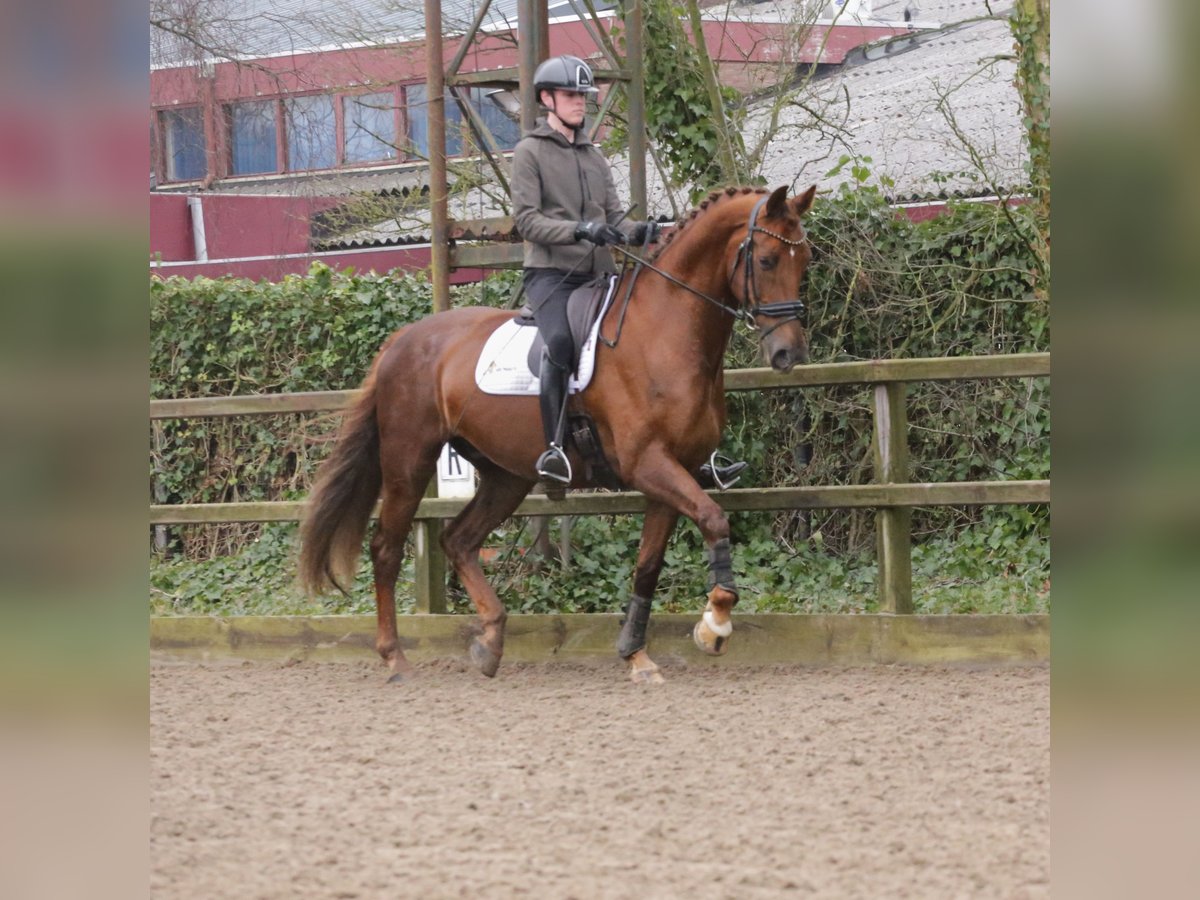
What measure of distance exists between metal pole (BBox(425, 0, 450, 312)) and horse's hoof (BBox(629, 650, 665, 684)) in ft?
8.50

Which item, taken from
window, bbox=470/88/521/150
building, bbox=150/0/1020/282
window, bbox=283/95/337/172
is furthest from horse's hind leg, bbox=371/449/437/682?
window, bbox=470/88/521/150

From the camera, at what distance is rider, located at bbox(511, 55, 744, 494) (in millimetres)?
6496

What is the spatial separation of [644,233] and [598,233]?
26 cm

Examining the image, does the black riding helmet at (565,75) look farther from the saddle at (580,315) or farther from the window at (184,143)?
the window at (184,143)

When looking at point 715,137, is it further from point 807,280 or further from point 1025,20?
point 1025,20

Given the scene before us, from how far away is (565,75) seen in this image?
21.2 ft

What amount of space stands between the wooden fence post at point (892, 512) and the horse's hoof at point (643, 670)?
112 centimetres

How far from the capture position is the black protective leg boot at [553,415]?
256 inches

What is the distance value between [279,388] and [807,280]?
160 inches

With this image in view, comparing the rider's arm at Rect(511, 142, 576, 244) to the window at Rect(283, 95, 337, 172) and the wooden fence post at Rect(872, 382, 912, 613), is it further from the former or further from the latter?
the window at Rect(283, 95, 337, 172)

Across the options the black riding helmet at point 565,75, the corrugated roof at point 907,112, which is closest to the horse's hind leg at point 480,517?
the black riding helmet at point 565,75
